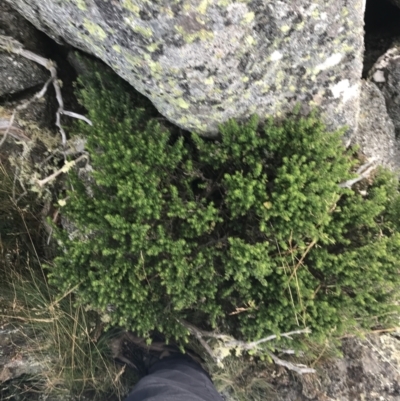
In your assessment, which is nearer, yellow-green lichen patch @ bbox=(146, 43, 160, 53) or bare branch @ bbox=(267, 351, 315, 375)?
A: yellow-green lichen patch @ bbox=(146, 43, 160, 53)

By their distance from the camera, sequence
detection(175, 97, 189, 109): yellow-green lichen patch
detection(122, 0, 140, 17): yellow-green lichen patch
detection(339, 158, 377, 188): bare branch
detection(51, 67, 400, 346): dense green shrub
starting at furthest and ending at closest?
detection(339, 158, 377, 188): bare branch
detection(51, 67, 400, 346): dense green shrub
detection(175, 97, 189, 109): yellow-green lichen patch
detection(122, 0, 140, 17): yellow-green lichen patch

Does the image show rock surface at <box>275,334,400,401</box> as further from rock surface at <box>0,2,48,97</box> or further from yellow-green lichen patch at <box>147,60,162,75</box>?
rock surface at <box>0,2,48,97</box>

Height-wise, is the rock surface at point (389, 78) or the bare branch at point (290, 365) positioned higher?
the rock surface at point (389, 78)

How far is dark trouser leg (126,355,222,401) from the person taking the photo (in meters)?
2.36

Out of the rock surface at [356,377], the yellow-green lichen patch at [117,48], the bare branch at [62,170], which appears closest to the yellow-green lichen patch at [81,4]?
the yellow-green lichen patch at [117,48]

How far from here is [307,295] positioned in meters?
2.02

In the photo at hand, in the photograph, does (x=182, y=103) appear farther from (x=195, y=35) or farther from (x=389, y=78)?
(x=389, y=78)

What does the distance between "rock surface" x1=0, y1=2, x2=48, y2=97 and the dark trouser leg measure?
6.27ft

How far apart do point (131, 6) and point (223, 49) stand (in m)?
0.37

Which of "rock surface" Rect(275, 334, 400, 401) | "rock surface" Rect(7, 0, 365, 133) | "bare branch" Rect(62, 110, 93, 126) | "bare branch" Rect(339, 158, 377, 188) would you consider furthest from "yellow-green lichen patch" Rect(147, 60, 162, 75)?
"rock surface" Rect(275, 334, 400, 401)

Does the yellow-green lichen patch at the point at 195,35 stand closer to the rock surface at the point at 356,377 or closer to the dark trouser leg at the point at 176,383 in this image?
the dark trouser leg at the point at 176,383

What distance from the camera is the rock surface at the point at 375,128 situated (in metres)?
2.36

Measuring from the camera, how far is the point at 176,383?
2.49 m

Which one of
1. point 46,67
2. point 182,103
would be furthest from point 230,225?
point 46,67
